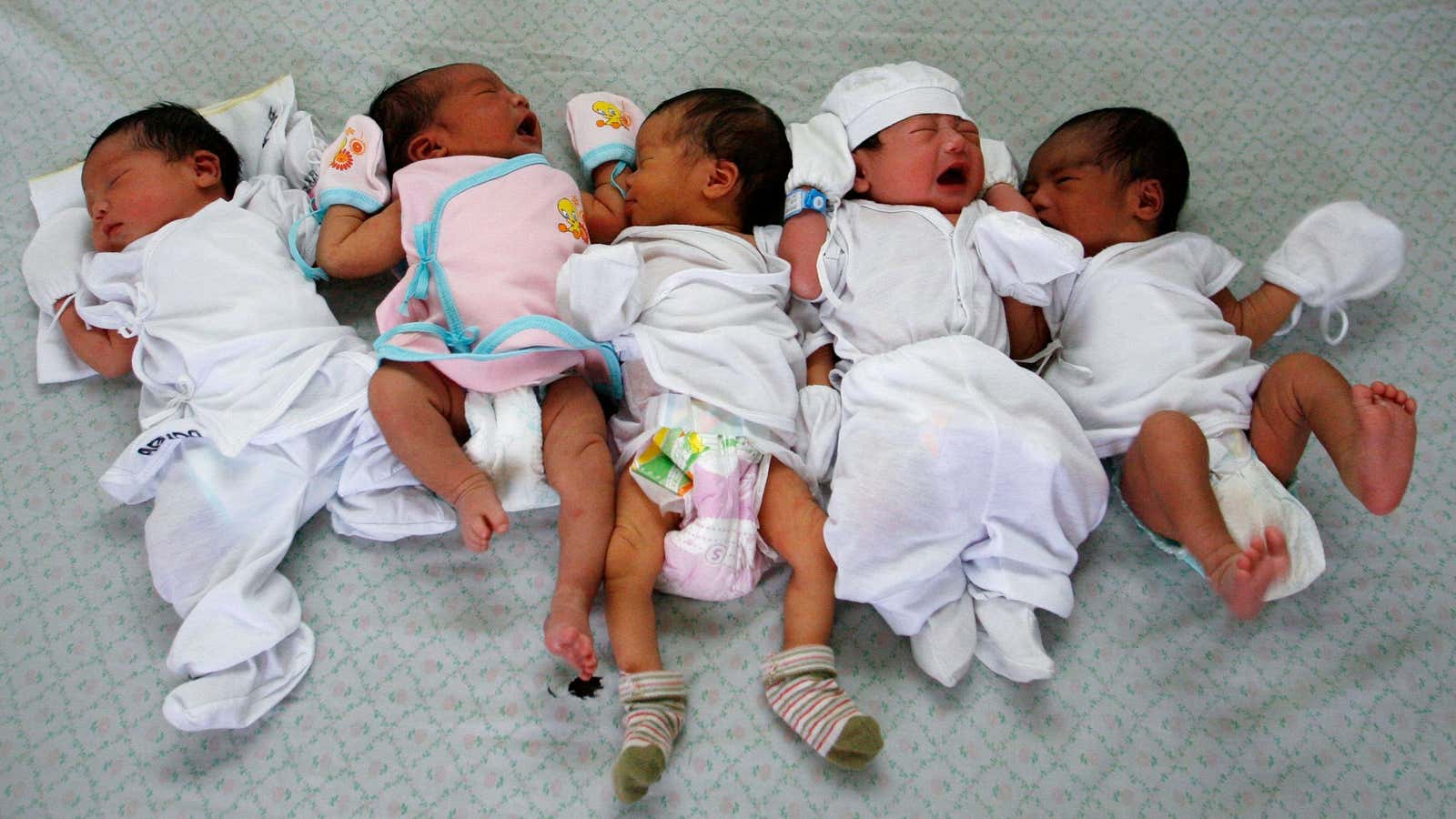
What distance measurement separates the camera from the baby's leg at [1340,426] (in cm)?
138

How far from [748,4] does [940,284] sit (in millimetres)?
878

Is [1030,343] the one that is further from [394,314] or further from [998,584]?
[394,314]

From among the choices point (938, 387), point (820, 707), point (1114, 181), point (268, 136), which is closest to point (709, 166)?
point (938, 387)

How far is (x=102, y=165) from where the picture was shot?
1672 mm

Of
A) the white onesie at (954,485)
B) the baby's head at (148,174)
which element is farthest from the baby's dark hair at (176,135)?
the white onesie at (954,485)

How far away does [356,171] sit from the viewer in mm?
1704

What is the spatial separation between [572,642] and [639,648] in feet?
0.35

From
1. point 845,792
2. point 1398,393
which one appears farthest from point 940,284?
point 845,792

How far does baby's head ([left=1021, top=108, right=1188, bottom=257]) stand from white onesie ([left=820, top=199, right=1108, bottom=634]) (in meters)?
0.38

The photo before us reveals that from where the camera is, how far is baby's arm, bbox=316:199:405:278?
1640mm

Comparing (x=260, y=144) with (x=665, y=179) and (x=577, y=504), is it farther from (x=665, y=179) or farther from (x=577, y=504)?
(x=577, y=504)

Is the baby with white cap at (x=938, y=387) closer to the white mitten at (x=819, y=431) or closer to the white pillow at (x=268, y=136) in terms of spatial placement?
the white mitten at (x=819, y=431)

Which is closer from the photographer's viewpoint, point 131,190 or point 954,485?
point 954,485

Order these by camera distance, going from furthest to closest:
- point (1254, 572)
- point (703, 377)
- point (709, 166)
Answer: point (709, 166), point (703, 377), point (1254, 572)
